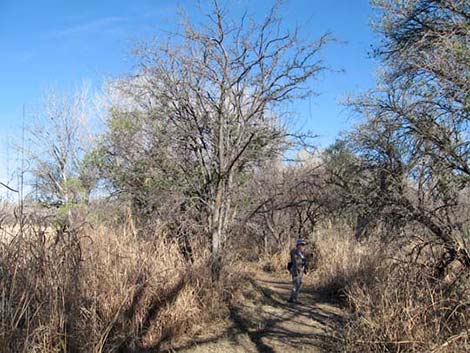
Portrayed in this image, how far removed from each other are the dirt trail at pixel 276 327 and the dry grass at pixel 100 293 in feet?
1.20

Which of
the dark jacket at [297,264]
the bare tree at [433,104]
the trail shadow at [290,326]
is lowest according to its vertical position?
the trail shadow at [290,326]

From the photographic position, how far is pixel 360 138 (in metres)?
10.3

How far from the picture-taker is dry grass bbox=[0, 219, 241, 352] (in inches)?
154

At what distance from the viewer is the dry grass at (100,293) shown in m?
3.91

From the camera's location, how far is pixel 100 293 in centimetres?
521

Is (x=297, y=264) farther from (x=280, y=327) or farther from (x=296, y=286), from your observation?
(x=280, y=327)

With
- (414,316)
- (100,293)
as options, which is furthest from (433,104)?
(100,293)

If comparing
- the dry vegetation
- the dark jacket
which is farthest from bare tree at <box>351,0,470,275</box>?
the dark jacket

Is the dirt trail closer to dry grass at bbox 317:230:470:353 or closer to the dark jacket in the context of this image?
the dark jacket

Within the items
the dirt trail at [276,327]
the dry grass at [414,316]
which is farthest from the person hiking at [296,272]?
the dry grass at [414,316]

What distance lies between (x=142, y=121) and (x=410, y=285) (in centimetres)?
624

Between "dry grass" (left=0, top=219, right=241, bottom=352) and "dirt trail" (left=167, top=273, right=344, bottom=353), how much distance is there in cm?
36

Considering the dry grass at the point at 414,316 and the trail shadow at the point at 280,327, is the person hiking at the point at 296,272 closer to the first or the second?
the trail shadow at the point at 280,327

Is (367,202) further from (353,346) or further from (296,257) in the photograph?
(353,346)
